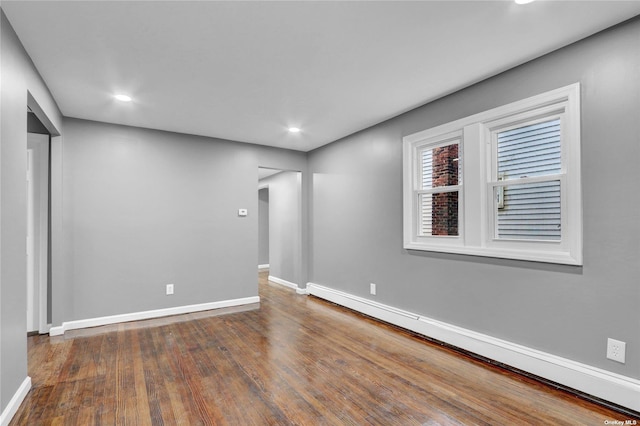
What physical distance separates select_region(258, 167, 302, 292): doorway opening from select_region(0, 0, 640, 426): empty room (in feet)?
3.70

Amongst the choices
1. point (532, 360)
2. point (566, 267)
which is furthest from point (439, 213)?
point (532, 360)

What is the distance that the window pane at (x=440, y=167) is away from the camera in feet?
10.8

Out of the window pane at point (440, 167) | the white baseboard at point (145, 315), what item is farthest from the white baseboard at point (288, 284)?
the window pane at point (440, 167)

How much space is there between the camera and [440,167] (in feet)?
11.3

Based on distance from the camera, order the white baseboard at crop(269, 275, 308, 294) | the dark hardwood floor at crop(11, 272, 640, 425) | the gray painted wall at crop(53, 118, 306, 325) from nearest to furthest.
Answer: the dark hardwood floor at crop(11, 272, 640, 425)
the gray painted wall at crop(53, 118, 306, 325)
the white baseboard at crop(269, 275, 308, 294)

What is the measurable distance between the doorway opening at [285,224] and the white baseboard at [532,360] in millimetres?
2234

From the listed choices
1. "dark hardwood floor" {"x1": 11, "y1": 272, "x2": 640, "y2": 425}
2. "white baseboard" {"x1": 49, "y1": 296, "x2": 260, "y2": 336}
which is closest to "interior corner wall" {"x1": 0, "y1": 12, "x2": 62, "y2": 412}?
"dark hardwood floor" {"x1": 11, "y1": 272, "x2": 640, "y2": 425}

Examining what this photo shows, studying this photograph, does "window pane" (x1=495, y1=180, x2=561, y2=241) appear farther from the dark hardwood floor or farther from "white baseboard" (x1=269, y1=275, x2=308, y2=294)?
"white baseboard" (x1=269, y1=275, x2=308, y2=294)

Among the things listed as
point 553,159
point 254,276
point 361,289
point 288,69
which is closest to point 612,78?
point 553,159

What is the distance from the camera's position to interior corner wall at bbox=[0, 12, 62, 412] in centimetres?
190

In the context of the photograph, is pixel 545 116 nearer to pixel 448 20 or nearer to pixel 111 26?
pixel 448 20

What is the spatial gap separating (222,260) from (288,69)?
9.85ft

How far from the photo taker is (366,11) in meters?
1.95

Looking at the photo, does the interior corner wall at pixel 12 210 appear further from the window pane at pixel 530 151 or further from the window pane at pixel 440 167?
the window pane at pixel 530 151
